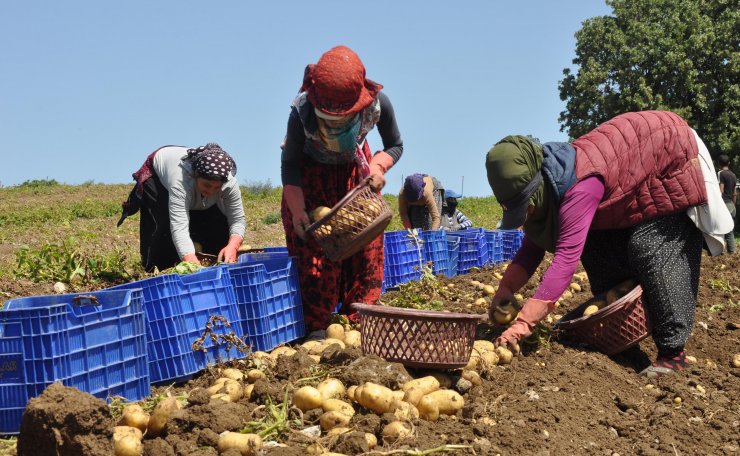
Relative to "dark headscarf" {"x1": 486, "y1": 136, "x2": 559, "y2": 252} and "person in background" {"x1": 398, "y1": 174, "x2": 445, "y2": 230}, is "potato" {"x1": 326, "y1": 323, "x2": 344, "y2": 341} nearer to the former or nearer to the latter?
"dark headscarf" {"x1": 486, "y1": 136, "x2": 559, "y2": 252}

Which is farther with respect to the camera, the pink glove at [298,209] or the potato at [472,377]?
the pink glove at [298,209]

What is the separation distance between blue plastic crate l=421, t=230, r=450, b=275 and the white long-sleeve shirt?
1.98 metres

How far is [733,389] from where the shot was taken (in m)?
3.96

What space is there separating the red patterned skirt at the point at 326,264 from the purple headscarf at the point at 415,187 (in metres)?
3.56

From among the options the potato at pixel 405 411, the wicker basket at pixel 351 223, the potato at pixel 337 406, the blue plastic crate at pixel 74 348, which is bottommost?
the potato at pixel 405 411

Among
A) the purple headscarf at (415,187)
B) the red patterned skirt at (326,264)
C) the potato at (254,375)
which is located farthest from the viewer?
the purple headscarf at (415,187)

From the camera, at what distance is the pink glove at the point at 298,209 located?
14.0ft

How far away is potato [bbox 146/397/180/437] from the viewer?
2754 mm

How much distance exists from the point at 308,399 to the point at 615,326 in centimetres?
184

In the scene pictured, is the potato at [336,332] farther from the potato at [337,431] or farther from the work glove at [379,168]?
the potato at [337,431]

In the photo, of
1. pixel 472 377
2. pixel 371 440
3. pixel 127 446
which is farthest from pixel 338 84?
pixel 127 446

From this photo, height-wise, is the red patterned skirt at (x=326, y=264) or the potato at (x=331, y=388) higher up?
the red patterned skirt at (x=326, y=264)

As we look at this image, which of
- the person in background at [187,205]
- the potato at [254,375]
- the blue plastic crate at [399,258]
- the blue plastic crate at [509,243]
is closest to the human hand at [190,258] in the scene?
the person in background at [187,205]

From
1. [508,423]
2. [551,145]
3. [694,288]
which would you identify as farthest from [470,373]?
[694,288]
